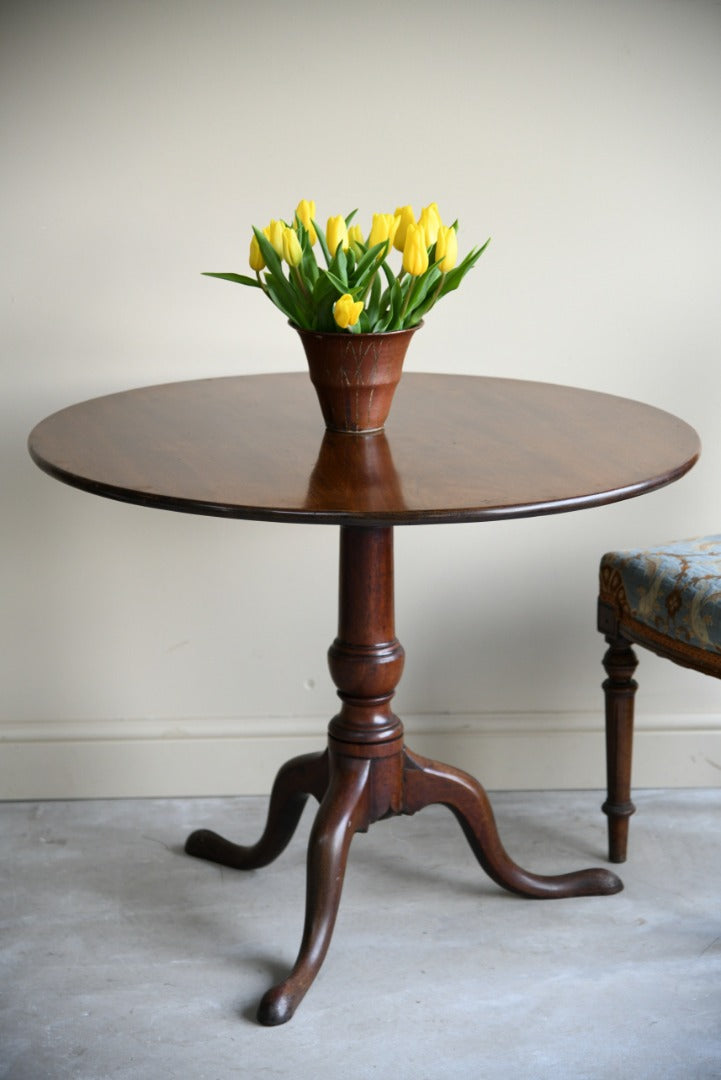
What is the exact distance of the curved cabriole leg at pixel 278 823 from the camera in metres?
2.04

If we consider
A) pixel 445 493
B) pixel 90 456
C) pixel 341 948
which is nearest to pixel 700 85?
pixel 445 493

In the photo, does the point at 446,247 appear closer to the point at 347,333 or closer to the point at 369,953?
the point at 347,333

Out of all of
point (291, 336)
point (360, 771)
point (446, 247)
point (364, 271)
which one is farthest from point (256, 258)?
point (360, 771)

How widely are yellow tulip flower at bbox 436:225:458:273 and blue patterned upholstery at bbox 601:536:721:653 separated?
0.66 meters

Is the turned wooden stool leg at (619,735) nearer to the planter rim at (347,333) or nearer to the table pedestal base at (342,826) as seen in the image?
the table pedestal base at (342,826)

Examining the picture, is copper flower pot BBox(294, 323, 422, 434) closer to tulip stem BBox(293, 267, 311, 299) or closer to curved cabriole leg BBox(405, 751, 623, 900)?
tulip stem BBox(293, 267, 311, 299)

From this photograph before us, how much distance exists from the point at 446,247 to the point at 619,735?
1.01 m

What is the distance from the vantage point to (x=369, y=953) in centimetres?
196

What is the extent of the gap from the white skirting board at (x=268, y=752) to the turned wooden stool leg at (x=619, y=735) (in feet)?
1.04

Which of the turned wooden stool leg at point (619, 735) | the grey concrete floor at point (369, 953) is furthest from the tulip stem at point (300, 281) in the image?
the grey concrete floor at point (369, 953)

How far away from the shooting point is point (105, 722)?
98.3 inches

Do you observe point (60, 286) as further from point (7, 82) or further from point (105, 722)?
point (105, 722)

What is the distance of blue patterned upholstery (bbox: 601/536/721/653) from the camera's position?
6.13 ft

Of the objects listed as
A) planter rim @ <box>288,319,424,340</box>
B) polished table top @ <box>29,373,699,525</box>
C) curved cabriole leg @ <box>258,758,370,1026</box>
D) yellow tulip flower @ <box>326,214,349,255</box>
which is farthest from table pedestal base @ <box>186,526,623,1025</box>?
yellow tulip flower @ <box>326,214,349,255</box>
